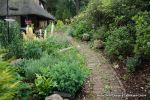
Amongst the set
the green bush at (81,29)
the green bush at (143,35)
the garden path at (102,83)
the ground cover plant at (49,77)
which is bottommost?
the garden path at (102,83)

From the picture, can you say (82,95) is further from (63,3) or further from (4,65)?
(63,3)

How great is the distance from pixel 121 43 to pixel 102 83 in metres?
2.41

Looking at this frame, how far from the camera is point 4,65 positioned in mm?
4223

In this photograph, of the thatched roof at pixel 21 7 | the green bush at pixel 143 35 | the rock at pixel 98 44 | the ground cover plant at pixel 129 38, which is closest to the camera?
the green bush at pixel 143 35

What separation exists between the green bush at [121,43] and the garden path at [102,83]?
20.6 inches

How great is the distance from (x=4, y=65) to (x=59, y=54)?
345 inches

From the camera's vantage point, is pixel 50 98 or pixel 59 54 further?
pixel 59 54

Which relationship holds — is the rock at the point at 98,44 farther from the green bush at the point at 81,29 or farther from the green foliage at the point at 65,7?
the green foliage at the point at 65,7

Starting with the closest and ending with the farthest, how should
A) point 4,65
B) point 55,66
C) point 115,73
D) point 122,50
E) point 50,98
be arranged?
point 4,65, point 50,98, point 55,66, point 115,73, point 122,50

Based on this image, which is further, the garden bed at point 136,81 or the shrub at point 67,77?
the garden bed at point 136,81

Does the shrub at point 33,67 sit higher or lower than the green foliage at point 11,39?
lower

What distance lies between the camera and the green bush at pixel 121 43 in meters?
12.4

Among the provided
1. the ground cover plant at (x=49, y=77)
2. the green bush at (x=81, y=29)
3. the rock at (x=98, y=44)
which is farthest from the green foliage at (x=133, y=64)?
the green bush at (x=81, y=29)

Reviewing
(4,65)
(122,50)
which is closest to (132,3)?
(122,50)
